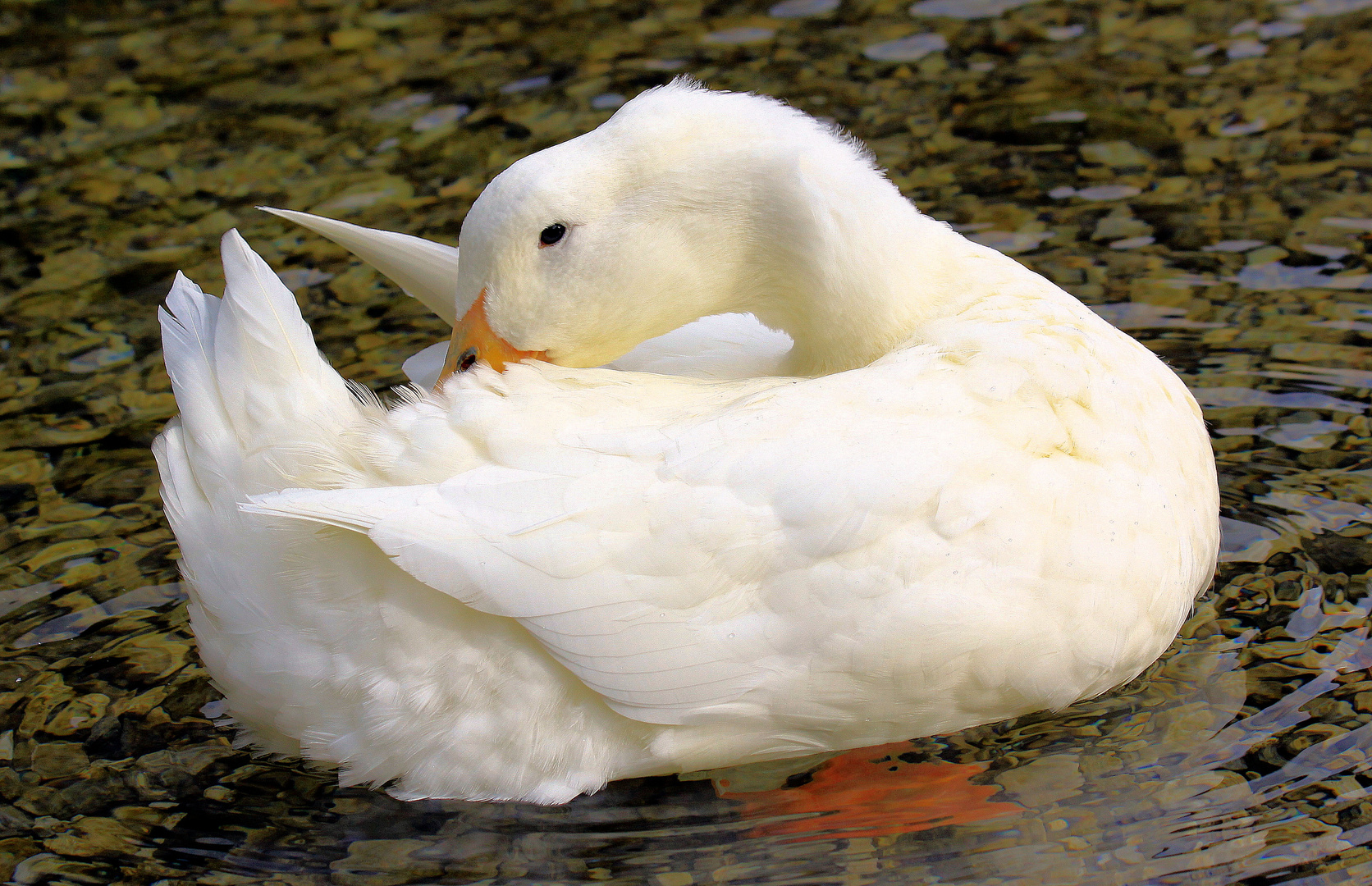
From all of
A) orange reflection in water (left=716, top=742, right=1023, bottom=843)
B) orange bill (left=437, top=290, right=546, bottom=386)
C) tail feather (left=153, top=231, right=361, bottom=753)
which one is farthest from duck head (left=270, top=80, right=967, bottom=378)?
orange reflection in water (left=716, top=742, right=1023, bottom=843)

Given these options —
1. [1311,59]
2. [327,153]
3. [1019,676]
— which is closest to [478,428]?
[1019,676]

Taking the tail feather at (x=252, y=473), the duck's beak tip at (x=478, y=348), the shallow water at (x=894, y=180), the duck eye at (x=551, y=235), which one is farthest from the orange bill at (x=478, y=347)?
the shallow water at (x=894, y=180)

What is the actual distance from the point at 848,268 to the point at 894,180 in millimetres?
2622

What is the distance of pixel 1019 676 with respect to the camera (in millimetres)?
3100

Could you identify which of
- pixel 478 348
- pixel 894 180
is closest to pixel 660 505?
pixel 478 348

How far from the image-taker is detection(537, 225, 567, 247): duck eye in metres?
3.24

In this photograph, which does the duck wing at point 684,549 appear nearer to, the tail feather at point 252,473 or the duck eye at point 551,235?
the tail feather at point 252,473

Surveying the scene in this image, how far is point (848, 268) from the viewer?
3377 millimetres

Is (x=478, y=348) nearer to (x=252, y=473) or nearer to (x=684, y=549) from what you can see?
(x=252, y=473)

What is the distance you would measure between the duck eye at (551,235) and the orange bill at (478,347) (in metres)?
0.18

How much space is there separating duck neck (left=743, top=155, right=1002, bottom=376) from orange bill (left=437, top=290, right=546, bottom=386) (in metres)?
0.60

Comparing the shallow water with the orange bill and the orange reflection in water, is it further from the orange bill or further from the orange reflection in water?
the orange bill

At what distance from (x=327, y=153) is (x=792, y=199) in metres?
3.49

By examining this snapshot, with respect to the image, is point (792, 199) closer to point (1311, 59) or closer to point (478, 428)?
point (478, 428)
